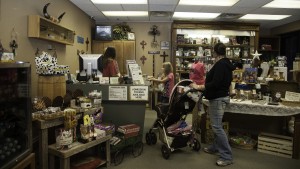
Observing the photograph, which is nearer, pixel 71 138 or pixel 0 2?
pixel 71 138

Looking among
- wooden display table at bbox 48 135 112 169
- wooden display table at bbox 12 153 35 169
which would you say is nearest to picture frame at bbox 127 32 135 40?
wooden display table at bbox 48 135 112 169

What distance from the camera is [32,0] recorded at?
3.46m

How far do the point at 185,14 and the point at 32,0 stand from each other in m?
3.80

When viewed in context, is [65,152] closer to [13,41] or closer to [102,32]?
[13,41]

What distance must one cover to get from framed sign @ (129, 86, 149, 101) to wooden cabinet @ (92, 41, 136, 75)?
350 centimetres

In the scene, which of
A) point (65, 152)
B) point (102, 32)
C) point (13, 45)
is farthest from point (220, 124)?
point (102, 32)

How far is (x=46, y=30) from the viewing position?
3668 mm

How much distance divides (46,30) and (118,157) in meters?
2.11

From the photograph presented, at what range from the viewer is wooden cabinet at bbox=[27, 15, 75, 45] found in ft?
11.0

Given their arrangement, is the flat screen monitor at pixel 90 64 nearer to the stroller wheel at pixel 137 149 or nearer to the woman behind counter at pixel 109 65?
the woman behind counter at pixel 109 65

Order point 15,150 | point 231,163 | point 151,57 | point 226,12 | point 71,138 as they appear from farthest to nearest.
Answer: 1. point 151,57
2. point 226,12
3. point 231,163
4. point 71,138
5. point 15,150

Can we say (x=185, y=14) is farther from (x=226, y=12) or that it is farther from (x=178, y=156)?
(x=178, y=156)

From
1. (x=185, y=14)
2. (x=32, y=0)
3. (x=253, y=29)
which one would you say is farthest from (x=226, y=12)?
(x=32, y=0)

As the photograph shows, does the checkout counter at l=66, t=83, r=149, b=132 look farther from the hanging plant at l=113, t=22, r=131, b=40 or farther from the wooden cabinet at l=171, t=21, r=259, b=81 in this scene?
the hanging plant at l=113, t=22, r=131, b=40
